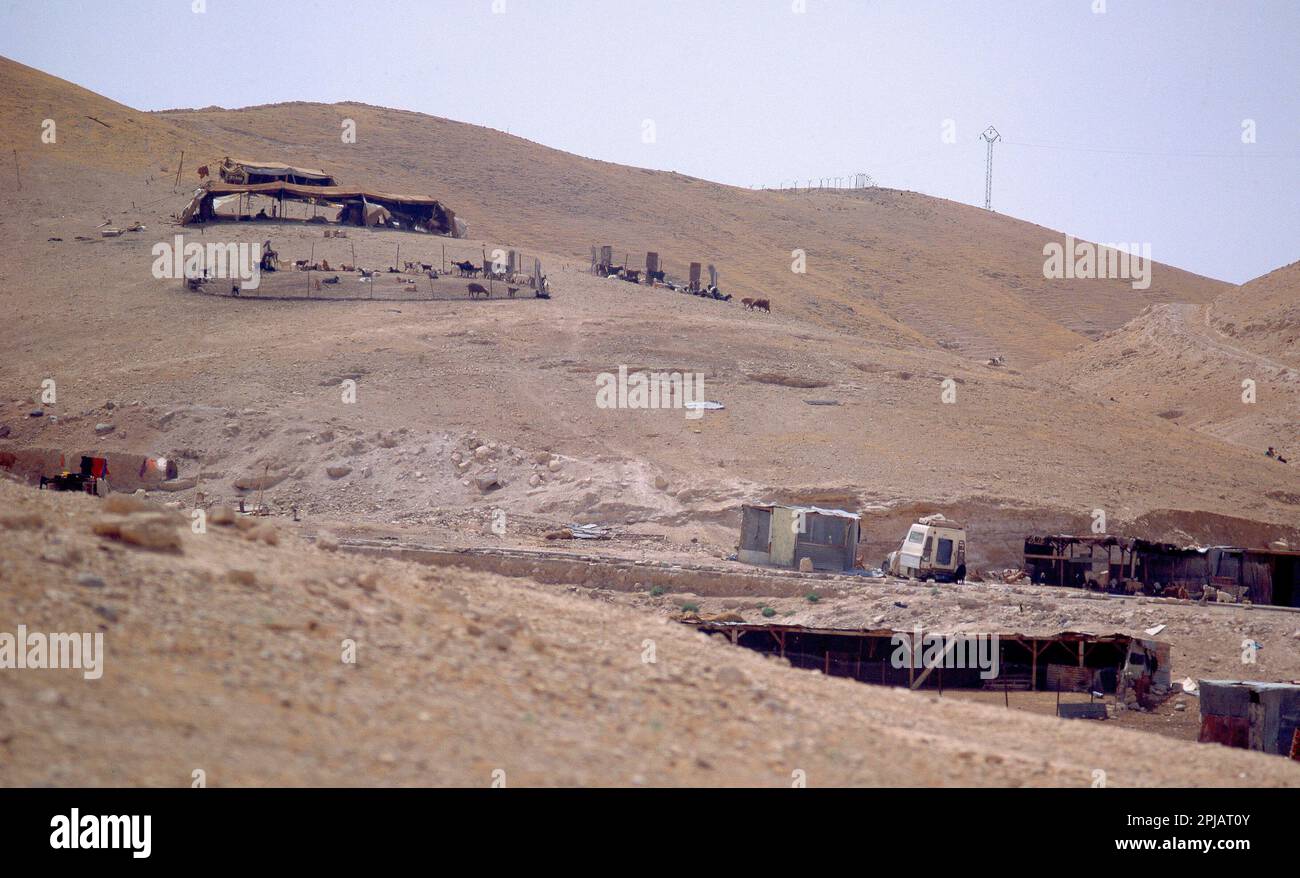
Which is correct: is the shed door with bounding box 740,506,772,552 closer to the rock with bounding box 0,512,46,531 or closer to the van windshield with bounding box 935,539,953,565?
the van windshield with bounding box 935,539,953,565

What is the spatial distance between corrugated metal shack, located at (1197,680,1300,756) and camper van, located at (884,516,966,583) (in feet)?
37.7

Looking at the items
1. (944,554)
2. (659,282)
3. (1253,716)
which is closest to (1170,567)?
(944,554)

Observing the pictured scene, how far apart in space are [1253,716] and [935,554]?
12.2m

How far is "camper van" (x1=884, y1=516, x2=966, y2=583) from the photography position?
94.3 feet

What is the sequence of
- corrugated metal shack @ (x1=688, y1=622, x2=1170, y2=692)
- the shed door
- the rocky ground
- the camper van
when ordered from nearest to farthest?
the rocky ground < corrugated metal shack @ (x1=688, y1=622, x2=1170, y2=692) < the camper van < the shed door

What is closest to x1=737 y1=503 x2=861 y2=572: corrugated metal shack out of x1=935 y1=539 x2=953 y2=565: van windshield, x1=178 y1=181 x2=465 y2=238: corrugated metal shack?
Answer: x1=935 y1=539 x2=953 y2=565: van windshield

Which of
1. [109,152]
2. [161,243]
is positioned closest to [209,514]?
[161,243]

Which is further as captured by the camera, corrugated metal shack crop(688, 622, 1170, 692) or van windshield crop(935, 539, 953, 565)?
van windshield crop(935, 539, 953, 565)

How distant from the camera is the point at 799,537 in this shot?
96.9 feet

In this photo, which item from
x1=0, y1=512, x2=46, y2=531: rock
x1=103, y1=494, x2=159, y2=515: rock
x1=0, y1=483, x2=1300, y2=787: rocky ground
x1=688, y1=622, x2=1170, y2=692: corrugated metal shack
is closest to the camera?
x1=0, y1=483, x2=1300, y2=787: rocky ground

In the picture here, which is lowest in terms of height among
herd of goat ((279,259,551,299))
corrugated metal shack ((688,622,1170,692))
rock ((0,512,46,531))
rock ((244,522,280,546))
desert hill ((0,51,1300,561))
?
corrugated metal shack ((688,622,1170,692))

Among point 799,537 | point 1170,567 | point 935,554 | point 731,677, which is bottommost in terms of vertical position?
point 1170,567

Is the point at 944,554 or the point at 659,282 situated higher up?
the point at 659,282

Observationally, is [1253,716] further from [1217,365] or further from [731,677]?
[1217,365]
